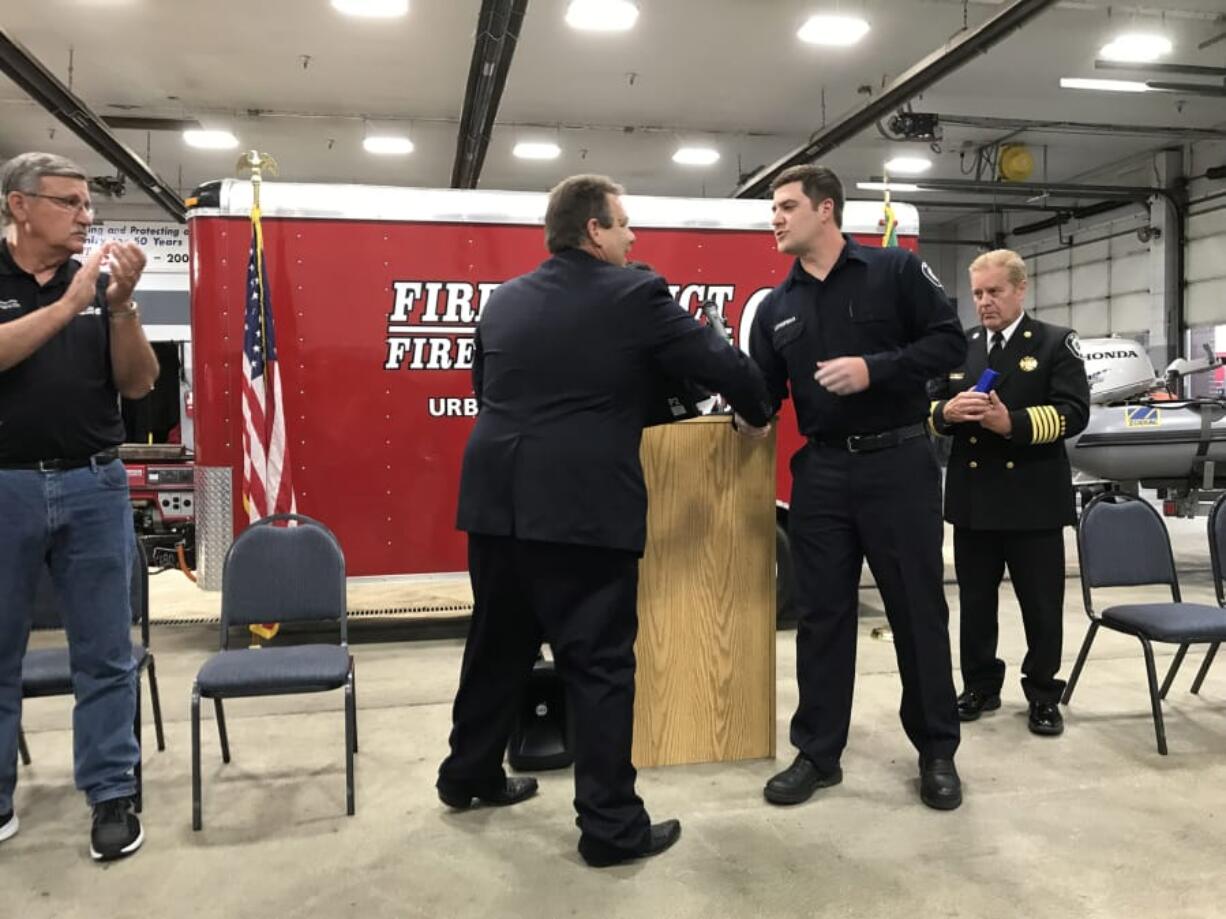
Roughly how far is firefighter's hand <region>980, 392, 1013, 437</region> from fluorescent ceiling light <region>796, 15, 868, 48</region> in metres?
5.83

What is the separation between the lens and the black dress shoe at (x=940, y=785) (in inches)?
111

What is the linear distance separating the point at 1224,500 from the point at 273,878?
366 centimetres

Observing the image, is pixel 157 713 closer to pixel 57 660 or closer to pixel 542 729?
pixel 57 660

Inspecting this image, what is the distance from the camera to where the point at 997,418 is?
128 inches

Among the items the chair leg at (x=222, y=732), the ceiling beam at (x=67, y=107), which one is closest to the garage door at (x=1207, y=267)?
the ceiling beam at (x=67, y=107)

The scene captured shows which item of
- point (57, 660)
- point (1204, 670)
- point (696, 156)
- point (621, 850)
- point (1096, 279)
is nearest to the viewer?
point (621, 850)

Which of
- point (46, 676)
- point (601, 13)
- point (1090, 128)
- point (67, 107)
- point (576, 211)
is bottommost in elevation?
point (46, 676)

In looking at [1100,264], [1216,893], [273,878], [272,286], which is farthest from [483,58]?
[1100,264]

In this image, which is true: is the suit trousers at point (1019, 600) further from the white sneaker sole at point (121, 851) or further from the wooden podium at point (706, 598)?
the white sneaker sole at point (121, 851)

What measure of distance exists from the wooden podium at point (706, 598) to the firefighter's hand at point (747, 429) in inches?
1.8

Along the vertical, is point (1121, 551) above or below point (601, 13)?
below

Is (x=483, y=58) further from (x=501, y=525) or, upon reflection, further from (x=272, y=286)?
(x=501, y=525)

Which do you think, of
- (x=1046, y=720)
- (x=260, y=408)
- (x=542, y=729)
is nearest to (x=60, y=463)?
(x=542, y=729)

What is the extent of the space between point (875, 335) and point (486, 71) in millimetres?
6230
